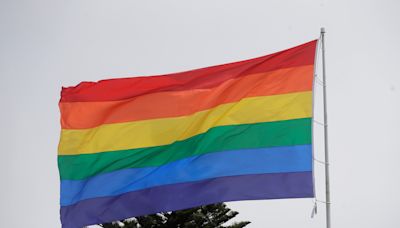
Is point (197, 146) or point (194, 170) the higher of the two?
point (197, 146)

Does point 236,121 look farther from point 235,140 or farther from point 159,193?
point 159,193

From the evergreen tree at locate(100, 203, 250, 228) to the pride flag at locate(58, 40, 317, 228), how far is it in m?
14.0

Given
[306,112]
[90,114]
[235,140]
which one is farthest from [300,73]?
[90,114]

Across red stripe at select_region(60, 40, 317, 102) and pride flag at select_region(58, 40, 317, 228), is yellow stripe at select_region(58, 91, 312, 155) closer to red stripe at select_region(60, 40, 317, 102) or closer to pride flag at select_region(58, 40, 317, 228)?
pride flag at select_region(58, 40, 317, 228)

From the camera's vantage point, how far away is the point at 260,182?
11.3 meters

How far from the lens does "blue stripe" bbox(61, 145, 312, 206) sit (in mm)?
11273

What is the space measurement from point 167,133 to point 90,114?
1.42 metres

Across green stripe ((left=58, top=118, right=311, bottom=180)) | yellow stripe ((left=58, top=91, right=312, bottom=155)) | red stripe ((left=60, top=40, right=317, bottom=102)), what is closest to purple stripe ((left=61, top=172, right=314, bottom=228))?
green stripe ((left=58, top=118, right=311, bottom=180))

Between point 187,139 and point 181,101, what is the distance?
28.3 inches

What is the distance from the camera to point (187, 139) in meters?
12.2

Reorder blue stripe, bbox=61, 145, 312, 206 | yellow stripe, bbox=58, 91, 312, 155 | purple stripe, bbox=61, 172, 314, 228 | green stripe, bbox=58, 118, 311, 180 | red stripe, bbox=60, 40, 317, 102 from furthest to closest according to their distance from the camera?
red stripe, bbox=60, 40, 317, 102
yellow stripe, bbox=58, 91, 312, 155
green stripe, bbox=58, 118, 311, 180
blue stripe, bbox=61, 145, 312, 206
purple stripe, bbox=61, 172, 314, 228

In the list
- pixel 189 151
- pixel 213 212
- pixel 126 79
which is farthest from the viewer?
pixel 213 212

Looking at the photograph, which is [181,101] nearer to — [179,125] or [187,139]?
[179,125]

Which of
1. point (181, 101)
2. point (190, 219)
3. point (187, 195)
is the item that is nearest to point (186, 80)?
point (181, 101)
